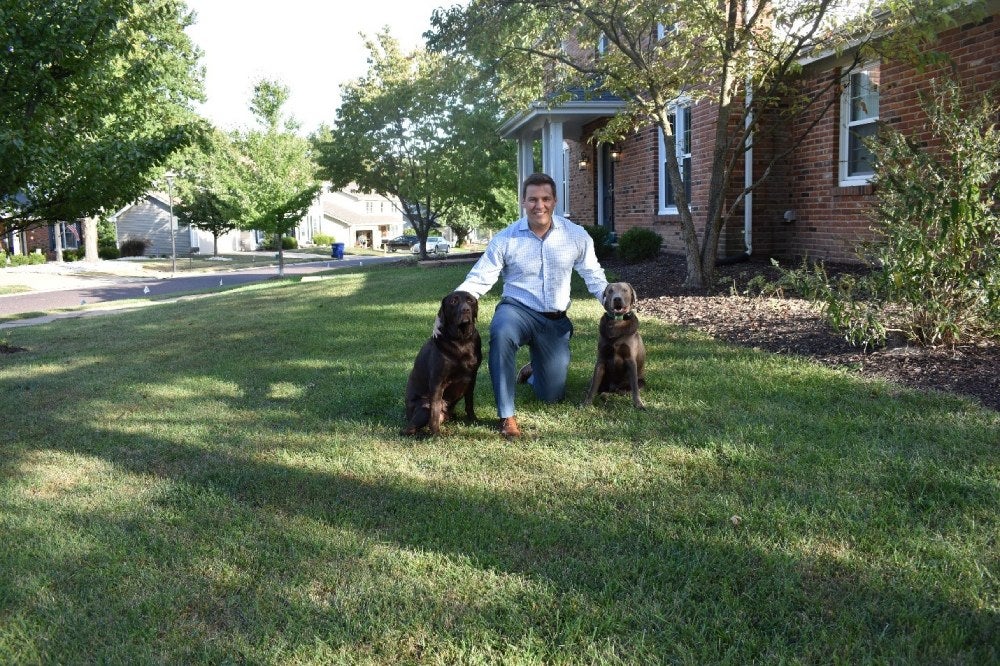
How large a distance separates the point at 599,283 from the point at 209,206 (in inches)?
1991

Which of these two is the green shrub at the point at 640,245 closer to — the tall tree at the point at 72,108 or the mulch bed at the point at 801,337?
the mulch bed at the point at 801,337

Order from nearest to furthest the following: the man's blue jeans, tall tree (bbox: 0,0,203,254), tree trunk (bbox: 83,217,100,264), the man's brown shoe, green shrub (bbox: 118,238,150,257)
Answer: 1. the man's brown shoe
2. the man's blue jeans
3. tall tree (bbox: 0,0,203,254)
4. tree trunk (bbox: 83,217,100,264)
5. green shrub (bbox: 118,238,150,257)

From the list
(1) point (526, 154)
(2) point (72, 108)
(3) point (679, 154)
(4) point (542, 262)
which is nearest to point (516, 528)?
(4) point (542, 262)

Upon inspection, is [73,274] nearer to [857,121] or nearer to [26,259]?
[26,259]

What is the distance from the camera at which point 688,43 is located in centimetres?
999

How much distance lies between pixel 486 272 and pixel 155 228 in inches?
2315

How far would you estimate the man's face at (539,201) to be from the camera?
4.89 meters

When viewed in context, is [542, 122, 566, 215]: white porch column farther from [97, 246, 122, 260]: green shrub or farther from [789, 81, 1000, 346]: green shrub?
[97, 246, 122, 260]: green shrub

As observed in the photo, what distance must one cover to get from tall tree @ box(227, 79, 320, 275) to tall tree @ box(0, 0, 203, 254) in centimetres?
1741

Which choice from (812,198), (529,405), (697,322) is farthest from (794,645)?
(812,198)

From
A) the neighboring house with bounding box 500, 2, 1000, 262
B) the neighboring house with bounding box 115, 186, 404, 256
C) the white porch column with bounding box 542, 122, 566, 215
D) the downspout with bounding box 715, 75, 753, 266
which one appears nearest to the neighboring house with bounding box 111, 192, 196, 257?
the neighboring house with bounding box 115, 186, 404, 256

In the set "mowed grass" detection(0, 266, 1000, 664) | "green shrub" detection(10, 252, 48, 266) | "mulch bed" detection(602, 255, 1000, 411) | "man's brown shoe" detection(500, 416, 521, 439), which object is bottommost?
"mowed grass" detection(0, 266, 1000, 664)

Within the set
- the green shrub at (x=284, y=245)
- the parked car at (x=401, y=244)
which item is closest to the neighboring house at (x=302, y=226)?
the green shrub at (x=284, y=245)

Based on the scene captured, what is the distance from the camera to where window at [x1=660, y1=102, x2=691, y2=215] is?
15031 millimetres
